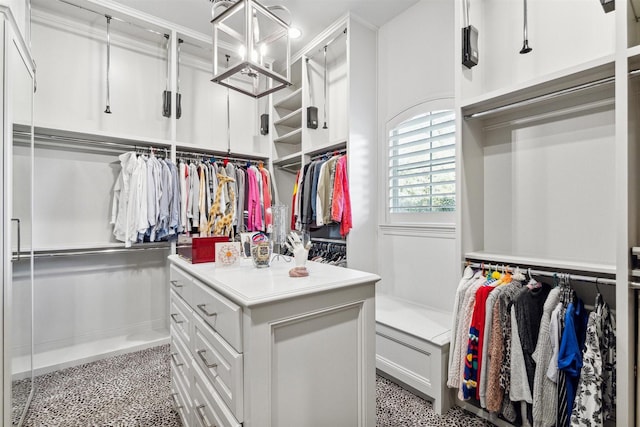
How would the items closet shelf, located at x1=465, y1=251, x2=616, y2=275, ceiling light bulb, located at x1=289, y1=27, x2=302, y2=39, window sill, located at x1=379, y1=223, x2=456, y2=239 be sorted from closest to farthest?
closet shelf, located at x1=465, y1=251, x2=616, y2=275, window sill, located at x1=379, y1=223, x2=456, y2=239, ceiling light bulb, located at x1=289, y1=27, x2=302, y2=39

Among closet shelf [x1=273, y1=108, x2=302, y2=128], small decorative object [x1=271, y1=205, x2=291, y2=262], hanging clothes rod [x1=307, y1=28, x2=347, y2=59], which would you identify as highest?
hanging clothes rod [x1=307, y1=28, x2=347, y2=59]

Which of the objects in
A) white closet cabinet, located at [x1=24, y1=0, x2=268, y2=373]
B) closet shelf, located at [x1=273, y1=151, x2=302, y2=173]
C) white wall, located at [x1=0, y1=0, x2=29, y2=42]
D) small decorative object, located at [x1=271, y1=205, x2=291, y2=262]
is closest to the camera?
small decorative object, located at [x1=271, y1=205, x2=291, y2=262]

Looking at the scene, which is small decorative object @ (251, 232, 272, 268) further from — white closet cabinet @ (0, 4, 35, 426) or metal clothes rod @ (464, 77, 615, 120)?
metal clothes rod @ (464, 77, 615, 120)

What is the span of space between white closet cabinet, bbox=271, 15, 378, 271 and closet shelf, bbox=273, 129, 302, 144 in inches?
0.5

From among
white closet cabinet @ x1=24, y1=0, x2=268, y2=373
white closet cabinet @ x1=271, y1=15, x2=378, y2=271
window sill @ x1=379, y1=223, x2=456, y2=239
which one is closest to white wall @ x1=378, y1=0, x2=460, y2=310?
window sill @ x1=379, y1=223, x2=456, y2=239

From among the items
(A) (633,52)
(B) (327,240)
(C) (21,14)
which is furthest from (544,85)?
(C) (21,14)

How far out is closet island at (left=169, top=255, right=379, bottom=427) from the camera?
3.24 feet

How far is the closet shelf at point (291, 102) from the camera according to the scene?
3.57 metres

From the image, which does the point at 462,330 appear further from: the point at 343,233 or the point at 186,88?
the point at 186,88

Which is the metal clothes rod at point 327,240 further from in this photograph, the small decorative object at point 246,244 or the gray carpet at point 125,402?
the small decorative object at point 246,244

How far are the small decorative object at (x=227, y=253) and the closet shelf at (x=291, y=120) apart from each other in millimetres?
2356

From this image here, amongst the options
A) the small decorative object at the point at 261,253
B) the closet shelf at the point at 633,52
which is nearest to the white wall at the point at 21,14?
the small decorative object at the point at 261,253

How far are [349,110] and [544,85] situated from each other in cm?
152

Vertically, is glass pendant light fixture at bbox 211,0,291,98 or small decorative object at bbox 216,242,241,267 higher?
glass pendant light fixture at bbox 211,0,291,98
